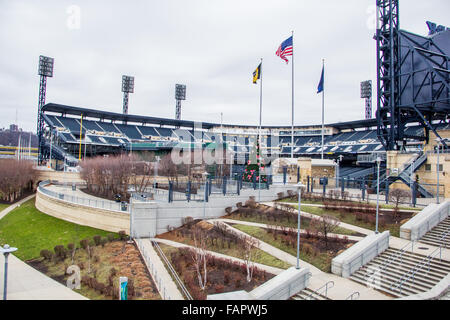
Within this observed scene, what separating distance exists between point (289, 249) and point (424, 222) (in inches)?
350

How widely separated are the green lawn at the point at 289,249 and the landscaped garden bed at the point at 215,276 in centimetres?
297

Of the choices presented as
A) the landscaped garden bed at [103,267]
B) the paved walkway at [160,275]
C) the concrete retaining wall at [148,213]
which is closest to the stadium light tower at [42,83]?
the concrete retaining wall at [148,213]

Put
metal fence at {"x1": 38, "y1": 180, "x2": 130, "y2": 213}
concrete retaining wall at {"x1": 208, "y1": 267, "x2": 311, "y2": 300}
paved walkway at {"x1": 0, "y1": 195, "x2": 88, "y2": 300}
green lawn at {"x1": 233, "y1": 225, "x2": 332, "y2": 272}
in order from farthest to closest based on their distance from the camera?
metal fence at {"x1": 38, "y1": 180, "x2": 130, "y2": 213}
green lawn at {"x1": 233, "y1": 225, "x2": 332, "y2": 272}
paved walkway at {"x1": 0, "y1": 195, "x2": 88, "y2": 300}
concrete retaining wall at {"x1": 208, "y1": 267, "x2": 311, "y2": 300}

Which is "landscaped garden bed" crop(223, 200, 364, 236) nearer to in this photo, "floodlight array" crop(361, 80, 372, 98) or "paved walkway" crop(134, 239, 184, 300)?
"paved walkway" crop(134, 239, 184, 300)

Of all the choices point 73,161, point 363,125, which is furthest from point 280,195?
point 363,125

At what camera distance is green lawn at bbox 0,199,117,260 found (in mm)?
23859

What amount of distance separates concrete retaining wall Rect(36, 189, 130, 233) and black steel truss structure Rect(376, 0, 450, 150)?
3520cm

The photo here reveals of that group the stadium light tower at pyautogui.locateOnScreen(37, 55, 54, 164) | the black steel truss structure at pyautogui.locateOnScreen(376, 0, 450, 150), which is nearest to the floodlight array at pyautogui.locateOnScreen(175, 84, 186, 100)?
the stadium light tower at pyautogui.locateOnScreen(37, 55, 54, 164)

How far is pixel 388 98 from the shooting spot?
40.2 meters

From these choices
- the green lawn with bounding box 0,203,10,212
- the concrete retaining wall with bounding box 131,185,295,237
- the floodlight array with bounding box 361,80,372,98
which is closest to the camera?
the concrete retaining wall with bounding box 131,185,295,237

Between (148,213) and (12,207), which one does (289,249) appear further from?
(12,207)

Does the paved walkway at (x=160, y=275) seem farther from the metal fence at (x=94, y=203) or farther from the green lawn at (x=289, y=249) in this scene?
the green lawn at (x=289, y=249)

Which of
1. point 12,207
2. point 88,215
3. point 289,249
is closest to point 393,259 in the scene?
point 289,249

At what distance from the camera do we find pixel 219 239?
21.9 metres
